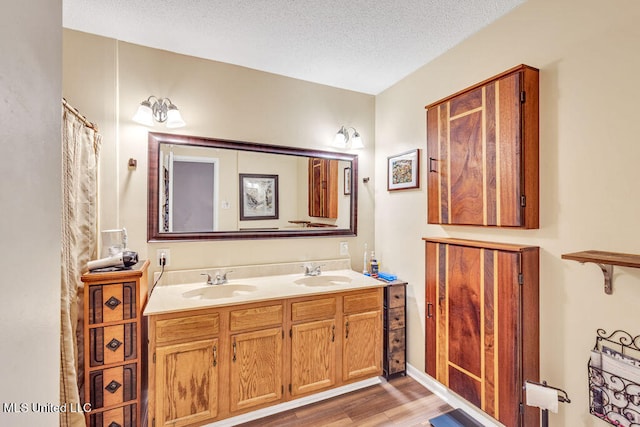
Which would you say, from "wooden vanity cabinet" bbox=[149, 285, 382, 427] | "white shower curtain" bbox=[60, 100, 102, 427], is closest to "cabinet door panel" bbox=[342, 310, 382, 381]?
"wooden vanity cabinet" bbox=[149, 285, 382, 427]

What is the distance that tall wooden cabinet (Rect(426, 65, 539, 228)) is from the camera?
1.61 meters

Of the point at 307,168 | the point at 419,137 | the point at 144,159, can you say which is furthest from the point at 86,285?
the point at 419,137

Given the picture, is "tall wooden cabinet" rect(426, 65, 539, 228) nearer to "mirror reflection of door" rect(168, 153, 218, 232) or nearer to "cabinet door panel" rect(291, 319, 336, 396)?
"cabinet door panel" rect(291, 319, 336, 396)

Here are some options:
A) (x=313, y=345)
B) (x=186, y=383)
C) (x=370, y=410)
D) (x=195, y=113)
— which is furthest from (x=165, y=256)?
(x=370, y=410)

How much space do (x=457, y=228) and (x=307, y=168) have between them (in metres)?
1.37

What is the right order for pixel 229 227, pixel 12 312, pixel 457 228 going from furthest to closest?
1. pixel 229 227
2. pixel 457 228
3. pixel 12 312

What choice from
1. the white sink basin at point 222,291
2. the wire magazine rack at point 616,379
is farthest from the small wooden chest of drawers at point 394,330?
the wire magazine rack at point 616,379

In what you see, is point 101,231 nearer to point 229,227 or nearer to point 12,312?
point 229,227

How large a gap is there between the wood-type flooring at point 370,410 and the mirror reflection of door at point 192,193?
147 centimetres

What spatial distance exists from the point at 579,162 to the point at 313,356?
1.99 meters

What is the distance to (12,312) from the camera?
552mm

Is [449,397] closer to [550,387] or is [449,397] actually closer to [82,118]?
[550,387]

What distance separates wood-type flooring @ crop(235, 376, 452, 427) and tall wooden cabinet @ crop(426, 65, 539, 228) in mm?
1345

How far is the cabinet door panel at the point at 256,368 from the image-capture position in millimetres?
1891
